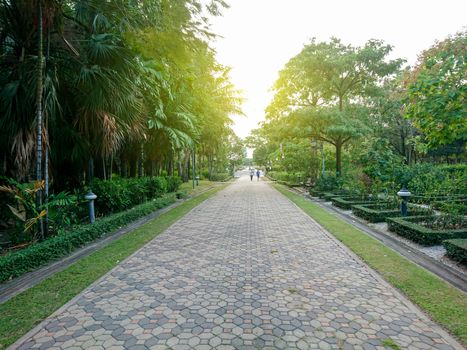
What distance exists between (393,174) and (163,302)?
14948 mm

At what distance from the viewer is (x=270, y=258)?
5930mm

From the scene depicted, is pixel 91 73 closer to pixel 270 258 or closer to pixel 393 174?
pixel 270 258

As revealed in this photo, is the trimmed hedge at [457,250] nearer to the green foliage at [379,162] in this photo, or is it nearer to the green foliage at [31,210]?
the green foliage at [31,210]

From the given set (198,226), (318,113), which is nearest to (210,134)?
(318,113)

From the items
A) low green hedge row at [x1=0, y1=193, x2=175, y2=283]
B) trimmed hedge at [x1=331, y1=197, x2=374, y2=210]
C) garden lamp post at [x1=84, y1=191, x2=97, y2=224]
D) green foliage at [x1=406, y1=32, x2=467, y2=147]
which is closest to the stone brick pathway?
low green hedge row at [x1=0, y1=193, x2=175, y2=283]

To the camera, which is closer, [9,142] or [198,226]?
[9,142]

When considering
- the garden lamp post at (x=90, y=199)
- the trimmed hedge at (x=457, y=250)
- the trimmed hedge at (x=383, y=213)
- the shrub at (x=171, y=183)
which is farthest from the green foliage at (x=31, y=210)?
the shrub at (x=171, y=183)

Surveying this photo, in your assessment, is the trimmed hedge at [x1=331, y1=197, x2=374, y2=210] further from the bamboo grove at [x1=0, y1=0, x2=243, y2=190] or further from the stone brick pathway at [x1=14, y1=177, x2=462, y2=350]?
the bamboo grove at [x1=0, y1=0, x2=243, y2=190]

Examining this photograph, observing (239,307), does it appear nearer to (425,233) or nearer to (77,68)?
(425,233)

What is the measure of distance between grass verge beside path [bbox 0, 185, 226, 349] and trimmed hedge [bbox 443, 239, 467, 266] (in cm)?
645

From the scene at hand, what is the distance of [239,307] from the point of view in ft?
12.6

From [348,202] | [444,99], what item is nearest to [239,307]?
[444,99]

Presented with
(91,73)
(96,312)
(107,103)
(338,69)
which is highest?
(338,69)

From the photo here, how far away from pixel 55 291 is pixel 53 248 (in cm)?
174
